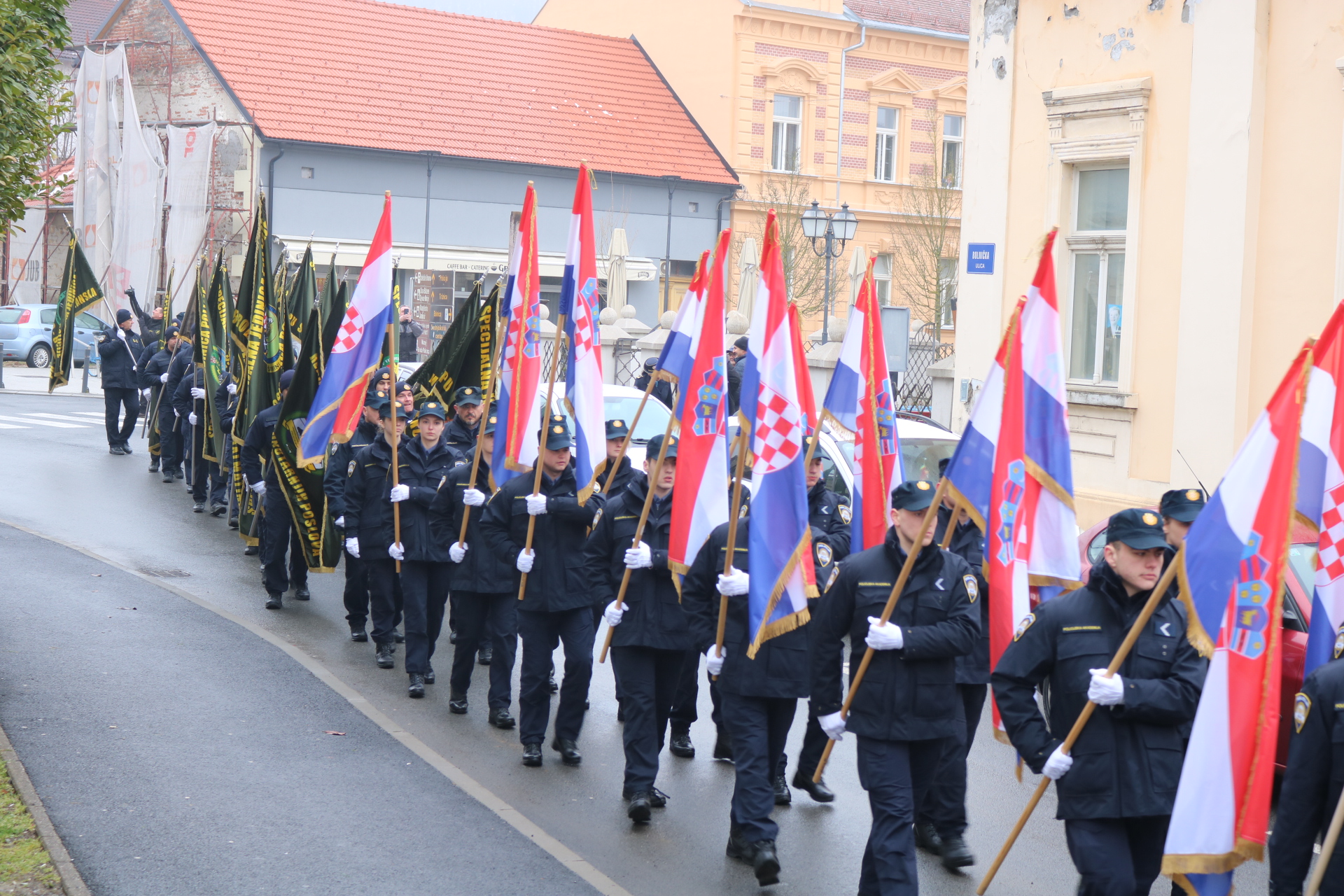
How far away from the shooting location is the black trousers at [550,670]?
823cm

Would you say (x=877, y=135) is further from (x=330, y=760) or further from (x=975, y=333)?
(x=330, y=760)

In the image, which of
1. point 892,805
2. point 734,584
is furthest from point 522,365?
point 892,805

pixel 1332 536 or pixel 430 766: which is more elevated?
pixel 1332 536

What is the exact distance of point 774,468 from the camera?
6.84m

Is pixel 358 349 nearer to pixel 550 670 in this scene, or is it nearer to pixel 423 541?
pixel 423 541

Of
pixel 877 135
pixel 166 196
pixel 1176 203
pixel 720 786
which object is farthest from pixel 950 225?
pixel 720 786

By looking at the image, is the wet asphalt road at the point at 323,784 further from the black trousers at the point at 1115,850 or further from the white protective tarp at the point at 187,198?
the white protective tarp at the point at 187,198

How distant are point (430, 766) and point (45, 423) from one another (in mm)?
19110

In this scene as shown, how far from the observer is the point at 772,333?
7027mm

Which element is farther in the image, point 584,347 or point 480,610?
point 480,610

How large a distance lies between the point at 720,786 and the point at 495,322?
577 centimetres

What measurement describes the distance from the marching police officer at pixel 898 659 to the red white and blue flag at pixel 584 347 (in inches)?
104

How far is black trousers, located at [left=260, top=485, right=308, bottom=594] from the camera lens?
1213 centimetres

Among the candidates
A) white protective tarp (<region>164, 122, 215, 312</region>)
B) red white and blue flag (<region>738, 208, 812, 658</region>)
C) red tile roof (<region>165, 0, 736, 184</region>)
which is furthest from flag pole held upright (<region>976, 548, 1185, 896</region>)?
white protective tarp (<region>164, 122, 215, 312</region>)
